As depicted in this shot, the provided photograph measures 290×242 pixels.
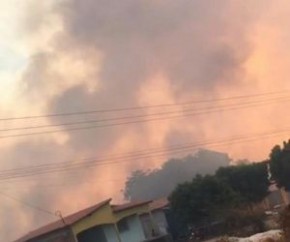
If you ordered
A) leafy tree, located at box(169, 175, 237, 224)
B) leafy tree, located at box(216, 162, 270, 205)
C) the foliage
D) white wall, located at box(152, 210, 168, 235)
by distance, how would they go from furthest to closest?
the foliage
white wall, located at box(152, 210, 168, 235)
leafy tree, located at box(216, 162, 270, 205)
leafy tree, located at box(169, 175, 237, 224)

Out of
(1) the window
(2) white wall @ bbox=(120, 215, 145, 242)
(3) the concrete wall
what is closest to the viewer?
(3) the concrete wall

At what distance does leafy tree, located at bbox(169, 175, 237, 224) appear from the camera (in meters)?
44.3

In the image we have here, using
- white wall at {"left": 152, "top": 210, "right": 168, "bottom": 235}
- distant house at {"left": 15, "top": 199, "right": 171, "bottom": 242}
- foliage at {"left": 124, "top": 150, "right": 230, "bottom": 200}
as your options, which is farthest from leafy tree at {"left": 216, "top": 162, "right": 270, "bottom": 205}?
foliage at {"left": 124, "top": 150, "right": 230, "bottom": 200}

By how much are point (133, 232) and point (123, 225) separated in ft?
4.06

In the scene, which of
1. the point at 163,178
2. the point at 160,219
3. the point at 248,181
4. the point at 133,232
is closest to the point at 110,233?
the point at 133,232

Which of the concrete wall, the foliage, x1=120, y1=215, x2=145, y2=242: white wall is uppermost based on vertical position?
the foliage

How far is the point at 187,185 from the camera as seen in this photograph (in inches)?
1854

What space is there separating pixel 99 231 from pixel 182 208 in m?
8.01

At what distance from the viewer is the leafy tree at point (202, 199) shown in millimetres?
44312

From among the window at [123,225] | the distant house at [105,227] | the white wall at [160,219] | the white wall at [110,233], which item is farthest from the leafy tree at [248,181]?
the white wall at [110,233]

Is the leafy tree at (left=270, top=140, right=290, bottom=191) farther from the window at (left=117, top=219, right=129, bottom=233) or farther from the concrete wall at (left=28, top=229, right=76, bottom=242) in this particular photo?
the concrete wall at (left=28, top=229, right=76, bottom=242)

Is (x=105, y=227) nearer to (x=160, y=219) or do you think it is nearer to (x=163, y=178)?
(x=160, y=219)

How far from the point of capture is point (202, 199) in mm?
45188

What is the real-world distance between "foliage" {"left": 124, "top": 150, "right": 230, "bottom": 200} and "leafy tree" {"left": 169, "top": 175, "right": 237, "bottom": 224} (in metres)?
67.5
